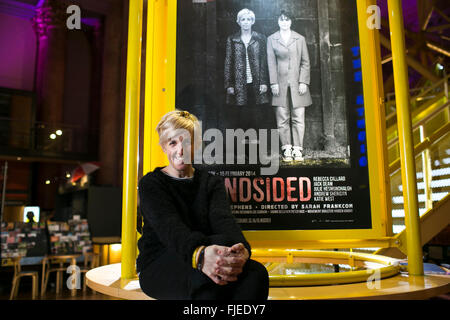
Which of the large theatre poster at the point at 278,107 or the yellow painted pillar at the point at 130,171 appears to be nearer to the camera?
the yellow painted pillar at the point at 130,171

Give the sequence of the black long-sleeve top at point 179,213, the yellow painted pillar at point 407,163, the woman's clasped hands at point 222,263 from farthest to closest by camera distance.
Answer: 1. the yellow painted pillar at point 407,163
2. the black long-sleeve top at point 179,213
3. the woman's clasped hands at point 222,263

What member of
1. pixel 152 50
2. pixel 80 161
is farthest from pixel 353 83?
pixel 80 161

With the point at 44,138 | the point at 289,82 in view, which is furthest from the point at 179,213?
the point at 44,138

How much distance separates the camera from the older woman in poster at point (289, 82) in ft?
5.53

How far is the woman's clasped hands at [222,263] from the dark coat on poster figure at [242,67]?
34.3 inches

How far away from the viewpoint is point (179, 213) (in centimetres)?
119

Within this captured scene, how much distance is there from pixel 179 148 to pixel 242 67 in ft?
2.20

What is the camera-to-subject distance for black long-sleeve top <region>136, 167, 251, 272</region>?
1.08m

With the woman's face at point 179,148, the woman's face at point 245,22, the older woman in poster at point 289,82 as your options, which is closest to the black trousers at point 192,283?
the woman's face at point 179,148

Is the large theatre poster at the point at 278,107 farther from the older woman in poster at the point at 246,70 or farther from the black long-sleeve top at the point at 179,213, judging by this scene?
the black long-sleeve top at the point at 179,213

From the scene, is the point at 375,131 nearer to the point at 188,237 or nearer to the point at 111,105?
the point at 188,237

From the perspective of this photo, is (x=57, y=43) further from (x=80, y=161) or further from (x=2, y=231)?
(x=2, y=231)

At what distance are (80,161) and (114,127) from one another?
1715 mm

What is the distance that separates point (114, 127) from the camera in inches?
473
